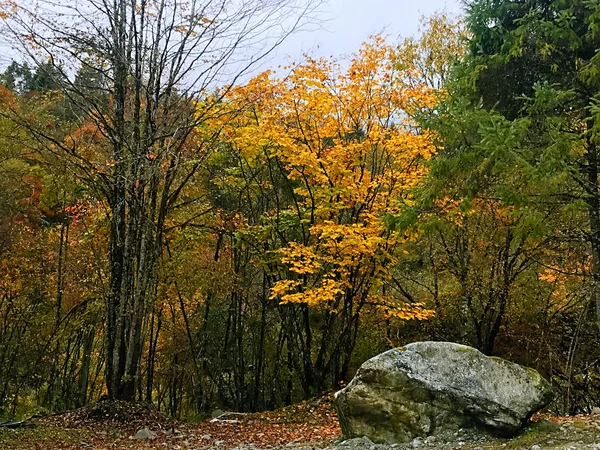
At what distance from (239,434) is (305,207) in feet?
16.2

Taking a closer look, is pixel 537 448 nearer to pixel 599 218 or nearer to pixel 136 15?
pixel 599 218

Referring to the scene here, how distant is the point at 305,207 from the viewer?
10.9 metres

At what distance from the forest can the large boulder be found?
1680 millimetres

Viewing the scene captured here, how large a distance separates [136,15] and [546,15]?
660 cm

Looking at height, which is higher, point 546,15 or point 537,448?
point 546,15

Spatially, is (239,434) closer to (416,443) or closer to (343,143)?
(416,443)

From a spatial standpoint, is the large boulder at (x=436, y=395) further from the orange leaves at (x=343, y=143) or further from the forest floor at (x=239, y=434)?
the orange leaves at (x=343, y=143)

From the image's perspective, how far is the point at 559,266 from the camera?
30.8 ft

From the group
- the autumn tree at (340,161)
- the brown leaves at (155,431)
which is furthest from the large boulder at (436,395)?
the autumn tree at (340,161)

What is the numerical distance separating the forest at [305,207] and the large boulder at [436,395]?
5.51 ft

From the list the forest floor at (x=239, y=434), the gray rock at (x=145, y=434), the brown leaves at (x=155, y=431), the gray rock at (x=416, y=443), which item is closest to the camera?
the forest floor at (x=239, y=434)

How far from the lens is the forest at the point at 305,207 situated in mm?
6438

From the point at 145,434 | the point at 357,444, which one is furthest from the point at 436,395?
the point at 145,434

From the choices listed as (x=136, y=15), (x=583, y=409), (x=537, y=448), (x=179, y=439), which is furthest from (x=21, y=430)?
(x=583, y=409)
